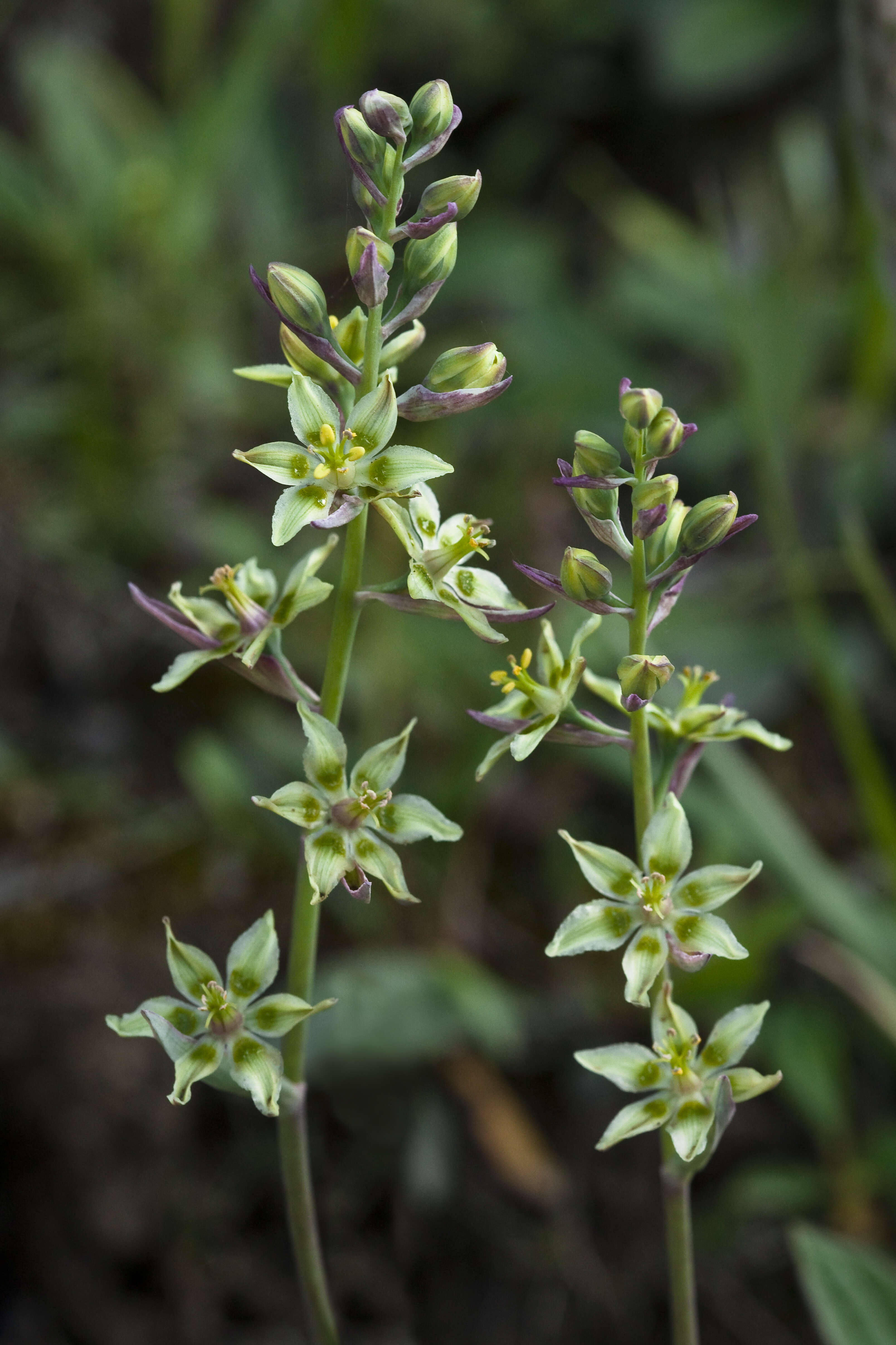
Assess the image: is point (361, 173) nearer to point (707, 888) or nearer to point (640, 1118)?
point (707, 888)

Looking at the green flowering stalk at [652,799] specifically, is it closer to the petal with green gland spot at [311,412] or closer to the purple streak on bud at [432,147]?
the petal with green gland spot at [311,412]

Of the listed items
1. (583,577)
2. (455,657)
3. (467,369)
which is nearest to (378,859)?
(583,577)

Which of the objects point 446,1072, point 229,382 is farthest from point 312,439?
point 229,382

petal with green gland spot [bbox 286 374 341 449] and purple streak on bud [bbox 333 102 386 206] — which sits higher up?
purple streak on bud [bbox 333 102 386 206]

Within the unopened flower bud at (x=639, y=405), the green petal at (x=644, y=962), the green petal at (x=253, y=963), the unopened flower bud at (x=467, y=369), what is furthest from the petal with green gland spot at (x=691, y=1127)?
the unopened flower bud at (x=467, y=369)

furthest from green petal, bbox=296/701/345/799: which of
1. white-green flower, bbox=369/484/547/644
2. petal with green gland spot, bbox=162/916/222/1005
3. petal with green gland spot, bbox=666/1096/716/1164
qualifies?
petal with green gland spot, bbox=666/1096/716/1164

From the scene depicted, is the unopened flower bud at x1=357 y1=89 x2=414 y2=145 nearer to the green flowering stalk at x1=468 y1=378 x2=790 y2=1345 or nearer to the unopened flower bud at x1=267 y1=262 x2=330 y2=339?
the unopened flower bud at x1=267 y1=262 x2=330 y2=339

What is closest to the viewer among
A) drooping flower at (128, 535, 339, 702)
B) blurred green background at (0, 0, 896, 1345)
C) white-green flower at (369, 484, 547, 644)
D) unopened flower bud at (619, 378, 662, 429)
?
unopened flower bud at (619, 378, 662, 429)
